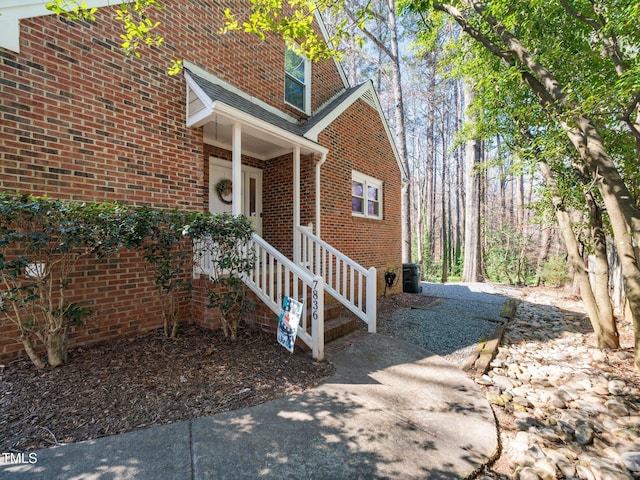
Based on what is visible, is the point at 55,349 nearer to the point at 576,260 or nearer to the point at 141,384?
the point at 141,384

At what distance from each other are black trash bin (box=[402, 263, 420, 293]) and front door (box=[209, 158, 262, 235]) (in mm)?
5586

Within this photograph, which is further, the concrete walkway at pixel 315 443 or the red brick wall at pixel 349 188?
the red brick wall at pixel 349 188

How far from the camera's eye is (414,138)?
23.4m

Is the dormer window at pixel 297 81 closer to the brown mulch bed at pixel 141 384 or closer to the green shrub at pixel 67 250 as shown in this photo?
the green shrub at pixel 67 250

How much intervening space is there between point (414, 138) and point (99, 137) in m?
23.4

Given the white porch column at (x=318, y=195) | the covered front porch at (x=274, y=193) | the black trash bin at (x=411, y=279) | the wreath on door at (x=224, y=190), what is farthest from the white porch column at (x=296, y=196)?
the black trash bin at (x=411, y=279)

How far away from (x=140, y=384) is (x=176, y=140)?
351cm

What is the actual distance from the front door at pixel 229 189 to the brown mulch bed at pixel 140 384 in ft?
9.09

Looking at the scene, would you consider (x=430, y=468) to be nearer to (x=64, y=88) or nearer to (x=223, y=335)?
(x=223, y=335)

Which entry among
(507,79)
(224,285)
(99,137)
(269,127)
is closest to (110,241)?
(224,285)

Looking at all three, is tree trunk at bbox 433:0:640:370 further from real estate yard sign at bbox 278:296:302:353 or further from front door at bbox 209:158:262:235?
front door at bbox 209:158:262:235

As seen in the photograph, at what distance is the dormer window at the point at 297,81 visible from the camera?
714 centimetres

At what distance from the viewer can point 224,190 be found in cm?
605

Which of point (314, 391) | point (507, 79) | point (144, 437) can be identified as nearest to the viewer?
point (144, 437)
